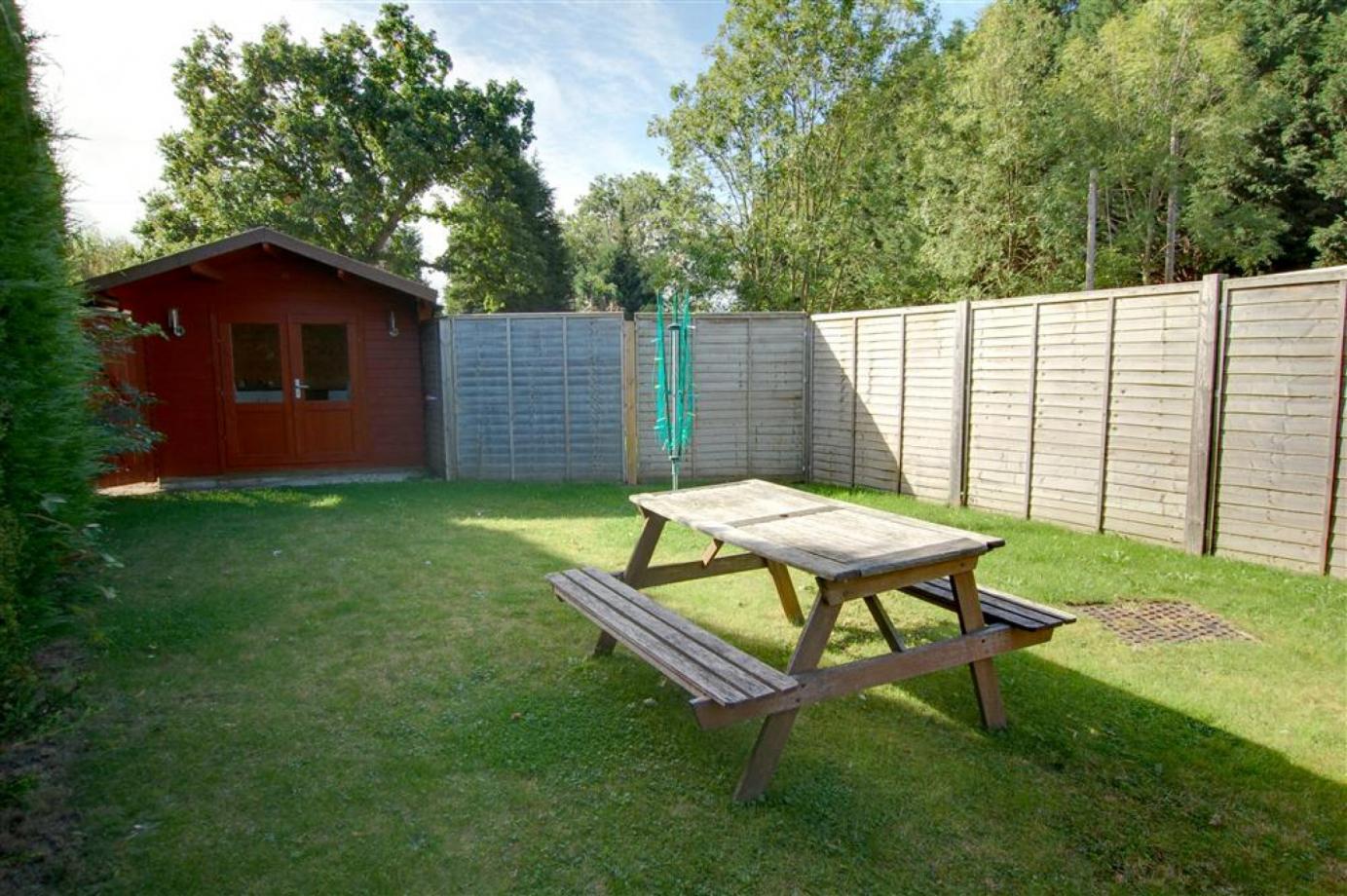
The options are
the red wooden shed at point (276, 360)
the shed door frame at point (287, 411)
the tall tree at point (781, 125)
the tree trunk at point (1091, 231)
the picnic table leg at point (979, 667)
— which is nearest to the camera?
the picnic table leg at point (979, 667)

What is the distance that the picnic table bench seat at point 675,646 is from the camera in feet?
7.67

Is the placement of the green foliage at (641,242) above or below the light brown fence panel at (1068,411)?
above

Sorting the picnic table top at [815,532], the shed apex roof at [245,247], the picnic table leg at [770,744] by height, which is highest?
the shed apex roof at [245,247]

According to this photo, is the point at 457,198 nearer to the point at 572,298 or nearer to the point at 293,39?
the point at 293,39

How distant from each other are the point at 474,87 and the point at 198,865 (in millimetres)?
22727

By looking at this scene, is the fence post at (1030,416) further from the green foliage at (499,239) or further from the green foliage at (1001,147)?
the green foliage at (499,239)

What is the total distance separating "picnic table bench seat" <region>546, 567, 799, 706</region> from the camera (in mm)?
2338

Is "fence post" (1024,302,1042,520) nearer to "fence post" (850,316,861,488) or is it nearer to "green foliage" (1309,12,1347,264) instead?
"fence post" (850,316,861,488)

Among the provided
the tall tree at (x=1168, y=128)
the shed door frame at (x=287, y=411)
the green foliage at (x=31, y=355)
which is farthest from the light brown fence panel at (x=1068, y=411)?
the tall tree at (x=1168, y=128)

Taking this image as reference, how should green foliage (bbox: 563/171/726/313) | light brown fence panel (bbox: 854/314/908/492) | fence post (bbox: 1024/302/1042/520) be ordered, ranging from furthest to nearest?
green foliage (bbox: 563/171/726/313) < light brown fence panel (bbox: 854/314/908/492) < fence post (bbox: 1024/302/1042/520)

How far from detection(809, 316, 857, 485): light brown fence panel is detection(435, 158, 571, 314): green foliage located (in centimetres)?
1473

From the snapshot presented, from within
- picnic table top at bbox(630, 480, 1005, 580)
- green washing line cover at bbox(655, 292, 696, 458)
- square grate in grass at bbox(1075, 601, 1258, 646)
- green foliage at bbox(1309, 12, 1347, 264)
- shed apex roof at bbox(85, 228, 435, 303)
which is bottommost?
square grate in grass at bbox(1075, 601, 1258, 646)

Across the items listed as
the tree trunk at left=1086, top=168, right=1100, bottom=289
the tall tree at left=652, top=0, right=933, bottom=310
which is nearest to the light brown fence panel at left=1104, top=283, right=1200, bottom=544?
the tall tree at left=652, top=0, right=933, bottom=310

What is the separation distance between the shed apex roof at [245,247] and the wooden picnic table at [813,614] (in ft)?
22.4
